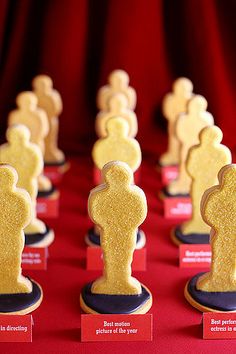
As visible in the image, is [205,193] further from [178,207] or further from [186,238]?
[178,207]

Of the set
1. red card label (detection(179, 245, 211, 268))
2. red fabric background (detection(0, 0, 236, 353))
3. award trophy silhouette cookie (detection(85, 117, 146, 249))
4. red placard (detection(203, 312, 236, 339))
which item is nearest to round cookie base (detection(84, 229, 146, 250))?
award trophy silhouette cookie (detection(85, 117, 146, 249))

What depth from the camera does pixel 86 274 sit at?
1.34 metres

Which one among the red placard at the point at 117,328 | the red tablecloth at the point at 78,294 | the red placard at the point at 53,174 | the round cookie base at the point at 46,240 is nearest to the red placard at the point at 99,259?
the red tablecloth at the point at 78,294

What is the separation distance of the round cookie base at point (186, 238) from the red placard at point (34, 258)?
28cm

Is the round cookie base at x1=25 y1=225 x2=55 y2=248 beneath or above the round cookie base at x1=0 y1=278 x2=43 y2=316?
above

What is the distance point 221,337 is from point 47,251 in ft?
1.38

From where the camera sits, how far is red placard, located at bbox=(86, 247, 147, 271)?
52.2 inches

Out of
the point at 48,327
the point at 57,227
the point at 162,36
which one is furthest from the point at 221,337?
the point at 162,36

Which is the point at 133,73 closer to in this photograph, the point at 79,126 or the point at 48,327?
the point at 79,126

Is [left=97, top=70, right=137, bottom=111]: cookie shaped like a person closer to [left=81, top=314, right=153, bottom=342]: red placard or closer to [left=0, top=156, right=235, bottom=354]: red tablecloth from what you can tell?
[left=0, top=156, right=235, bottom=354]: red tablecloth

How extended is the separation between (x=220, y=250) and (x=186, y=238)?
0.26m

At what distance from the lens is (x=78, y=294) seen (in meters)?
1.28

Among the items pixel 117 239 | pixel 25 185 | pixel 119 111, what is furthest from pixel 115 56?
pixel 117 239

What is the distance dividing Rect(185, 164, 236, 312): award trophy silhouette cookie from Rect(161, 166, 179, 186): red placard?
515mm
